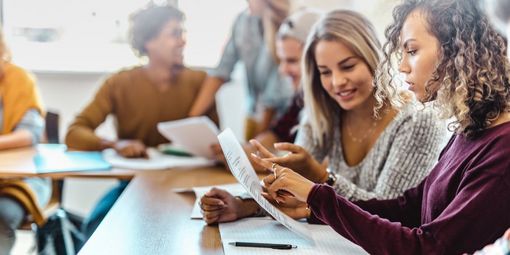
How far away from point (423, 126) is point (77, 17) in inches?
112

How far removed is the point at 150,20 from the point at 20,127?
0.77 m

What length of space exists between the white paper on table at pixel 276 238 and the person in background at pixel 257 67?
148 centimetres

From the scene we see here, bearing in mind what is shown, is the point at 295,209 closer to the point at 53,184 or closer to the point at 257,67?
the point at 53,184

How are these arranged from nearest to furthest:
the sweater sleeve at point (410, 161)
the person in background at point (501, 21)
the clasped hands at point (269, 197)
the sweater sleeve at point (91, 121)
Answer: the person in background at point (501, 21)
the clasped hands at point (269, 197)
the sweater sleeve at point (410, 161)
the sweater sleeve at point (91, 121)

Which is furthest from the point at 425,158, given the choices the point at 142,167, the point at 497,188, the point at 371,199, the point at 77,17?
the point at 77,17

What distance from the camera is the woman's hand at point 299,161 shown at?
1.66 meters

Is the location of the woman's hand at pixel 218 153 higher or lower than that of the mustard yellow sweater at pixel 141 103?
lower

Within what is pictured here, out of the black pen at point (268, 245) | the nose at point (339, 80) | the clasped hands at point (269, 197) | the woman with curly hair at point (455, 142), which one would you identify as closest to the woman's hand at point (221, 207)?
the clasped hands at point (269, 197)

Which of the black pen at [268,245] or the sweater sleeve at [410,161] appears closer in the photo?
the black pen at [268,245]

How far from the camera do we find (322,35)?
1.94 m

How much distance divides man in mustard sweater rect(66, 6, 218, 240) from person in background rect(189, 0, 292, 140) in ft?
0.32

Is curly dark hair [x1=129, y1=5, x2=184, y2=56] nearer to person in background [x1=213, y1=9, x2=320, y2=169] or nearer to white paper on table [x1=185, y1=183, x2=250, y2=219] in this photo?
person in background [x1=213, y1=9, x2=320, y2=169]

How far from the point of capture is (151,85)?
3184 millimetres

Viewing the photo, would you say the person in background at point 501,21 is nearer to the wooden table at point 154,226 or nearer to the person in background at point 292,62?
the wooden table at point 154,226
